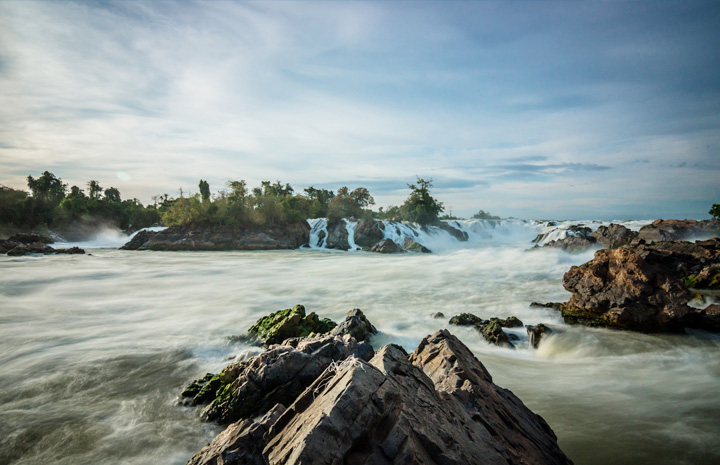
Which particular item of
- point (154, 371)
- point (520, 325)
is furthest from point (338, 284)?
point (154, 371)

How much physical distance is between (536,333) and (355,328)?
445 centimetres

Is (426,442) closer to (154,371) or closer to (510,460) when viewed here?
(510,460)

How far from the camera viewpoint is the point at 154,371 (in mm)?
6410

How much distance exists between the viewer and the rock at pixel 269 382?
4523 millimetres

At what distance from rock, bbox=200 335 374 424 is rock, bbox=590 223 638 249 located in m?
25.8

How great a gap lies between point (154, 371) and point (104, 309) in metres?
6.90

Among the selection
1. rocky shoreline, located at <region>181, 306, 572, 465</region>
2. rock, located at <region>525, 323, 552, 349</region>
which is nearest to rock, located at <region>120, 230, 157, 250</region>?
rocky shoreline, located at <region>181, 306, 572, 465</region>

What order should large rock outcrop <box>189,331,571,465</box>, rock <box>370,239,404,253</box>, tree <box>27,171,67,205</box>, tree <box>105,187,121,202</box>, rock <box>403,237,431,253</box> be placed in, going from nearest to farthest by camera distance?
large rock outcrop <box>189,331,571,465</box>
rock <box>370,239,404,253</box>
rock <box>403,237,431,253</box>
tree <box>27,171,67,205</box>
tree <box>105,187,121,202</box>

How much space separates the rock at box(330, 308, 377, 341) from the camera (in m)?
7.38

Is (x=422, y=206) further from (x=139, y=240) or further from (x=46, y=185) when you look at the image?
(x=46, y=185)

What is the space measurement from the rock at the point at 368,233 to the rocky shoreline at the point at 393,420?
34.6 meters

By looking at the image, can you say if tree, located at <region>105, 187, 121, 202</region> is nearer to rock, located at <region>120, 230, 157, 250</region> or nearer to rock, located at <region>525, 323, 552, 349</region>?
rock, located at <region>120, 230, 157, 250</region>

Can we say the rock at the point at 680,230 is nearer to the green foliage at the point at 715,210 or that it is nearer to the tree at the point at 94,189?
the green foliage at the point at 715,210

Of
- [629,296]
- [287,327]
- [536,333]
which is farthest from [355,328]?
[629,296]
